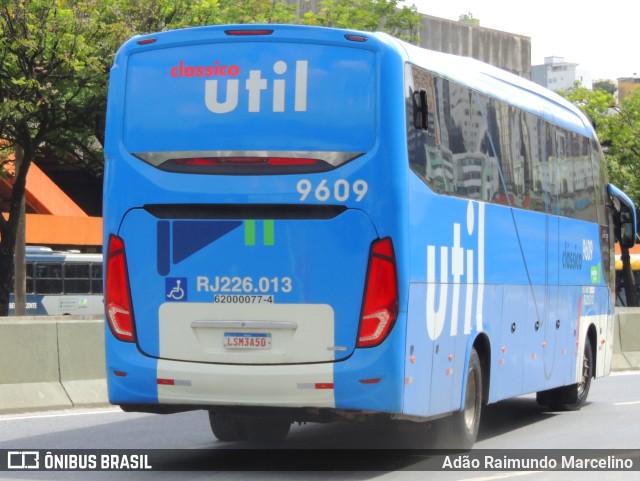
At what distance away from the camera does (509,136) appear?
13258 millimetres

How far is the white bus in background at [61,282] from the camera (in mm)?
43406

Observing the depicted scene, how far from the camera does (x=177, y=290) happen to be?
1033 cm

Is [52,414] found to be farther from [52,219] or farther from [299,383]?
[52,219]

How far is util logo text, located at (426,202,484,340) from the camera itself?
10.8 metres

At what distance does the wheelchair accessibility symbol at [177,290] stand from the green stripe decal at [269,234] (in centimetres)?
71

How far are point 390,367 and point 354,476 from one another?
1.00 meters

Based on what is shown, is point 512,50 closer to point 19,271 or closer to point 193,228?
point 19,271

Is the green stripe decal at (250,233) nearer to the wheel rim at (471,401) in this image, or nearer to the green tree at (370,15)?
the wheel rim at (471,401)

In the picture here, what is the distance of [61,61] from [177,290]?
16.4 m

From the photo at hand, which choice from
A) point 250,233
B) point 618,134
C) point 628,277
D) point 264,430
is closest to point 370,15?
point 618,134

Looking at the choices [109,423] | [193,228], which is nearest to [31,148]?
[109,423]

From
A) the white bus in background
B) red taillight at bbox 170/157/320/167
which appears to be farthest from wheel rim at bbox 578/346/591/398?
the white bus in background

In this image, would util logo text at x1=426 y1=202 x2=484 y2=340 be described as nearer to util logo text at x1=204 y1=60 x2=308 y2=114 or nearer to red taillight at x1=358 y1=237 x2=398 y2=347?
red taillight at x1=358 y1=237 x2=398 y2=347

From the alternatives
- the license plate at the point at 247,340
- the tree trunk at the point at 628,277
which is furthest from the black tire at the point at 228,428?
the tree trunk at the point at 628,277
